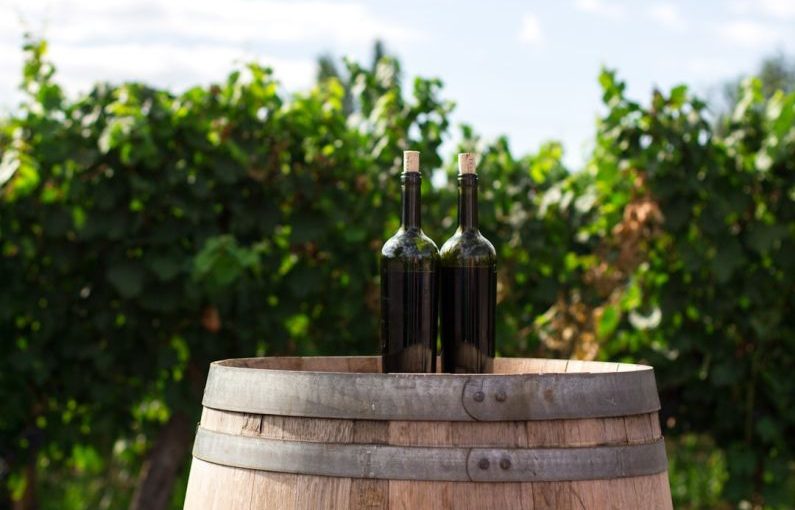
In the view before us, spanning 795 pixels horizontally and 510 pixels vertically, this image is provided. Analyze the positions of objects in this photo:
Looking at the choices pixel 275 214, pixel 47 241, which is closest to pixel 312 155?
pixel 275 214

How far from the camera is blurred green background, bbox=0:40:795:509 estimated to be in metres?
4.62

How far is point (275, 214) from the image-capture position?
4.76 m

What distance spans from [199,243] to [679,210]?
2.03 m

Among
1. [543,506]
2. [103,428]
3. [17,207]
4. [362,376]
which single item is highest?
[17,207]

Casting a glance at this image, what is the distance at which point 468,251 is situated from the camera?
249cm

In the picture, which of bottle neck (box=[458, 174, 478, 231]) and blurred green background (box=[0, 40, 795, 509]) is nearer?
bottle neck (box=[458, 174, 478, 231])

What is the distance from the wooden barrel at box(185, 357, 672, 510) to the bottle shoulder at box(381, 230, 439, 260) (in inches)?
17.4

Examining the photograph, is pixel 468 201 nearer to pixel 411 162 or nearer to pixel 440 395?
pixel 411 162

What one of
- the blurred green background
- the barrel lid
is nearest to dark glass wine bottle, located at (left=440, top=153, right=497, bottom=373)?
the barrel lid

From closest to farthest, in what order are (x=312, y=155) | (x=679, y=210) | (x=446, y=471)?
(x=446, y=471) < (x=679, y=210) < (x=312, y=155)

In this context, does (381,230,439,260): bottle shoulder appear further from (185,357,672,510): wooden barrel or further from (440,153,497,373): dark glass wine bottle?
(185,357,672,510): wooden barrel

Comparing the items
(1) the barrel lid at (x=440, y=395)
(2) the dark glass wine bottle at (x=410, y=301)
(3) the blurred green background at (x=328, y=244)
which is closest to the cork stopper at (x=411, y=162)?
(2) the dark glass wine bottle at (x=410, y=301)

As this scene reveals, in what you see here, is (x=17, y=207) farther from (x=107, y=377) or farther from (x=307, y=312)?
(x=307, y=312)

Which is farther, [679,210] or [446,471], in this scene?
[679,210]
